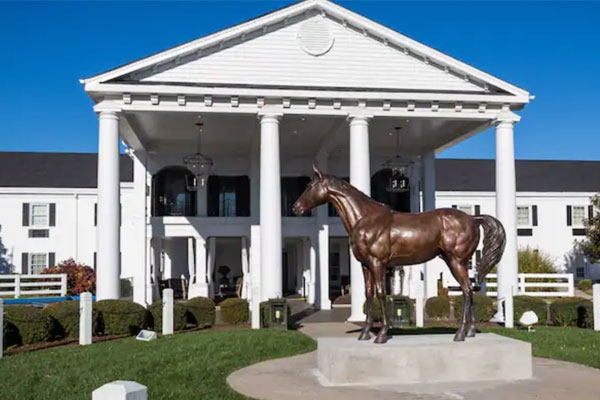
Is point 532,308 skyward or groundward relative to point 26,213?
groundward

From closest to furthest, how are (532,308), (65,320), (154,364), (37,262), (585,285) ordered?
(154,364)
(65,320)
(532,308)
(37,262)
(585,285)

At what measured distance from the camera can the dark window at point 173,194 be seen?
28.8 meters

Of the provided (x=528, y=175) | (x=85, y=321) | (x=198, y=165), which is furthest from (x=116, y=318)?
(x=528, y=175)

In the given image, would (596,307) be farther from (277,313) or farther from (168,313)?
(168,313)

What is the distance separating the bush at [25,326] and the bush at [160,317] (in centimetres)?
294

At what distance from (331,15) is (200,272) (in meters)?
12.6

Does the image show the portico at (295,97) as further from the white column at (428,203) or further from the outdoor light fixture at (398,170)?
the white column at (428,203)

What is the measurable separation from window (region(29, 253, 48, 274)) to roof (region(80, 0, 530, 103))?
21.6 meters

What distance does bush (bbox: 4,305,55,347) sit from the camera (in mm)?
16094

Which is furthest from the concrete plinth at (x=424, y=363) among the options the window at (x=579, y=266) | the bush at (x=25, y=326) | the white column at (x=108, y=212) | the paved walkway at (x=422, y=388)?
the window at (x=579, y=266)

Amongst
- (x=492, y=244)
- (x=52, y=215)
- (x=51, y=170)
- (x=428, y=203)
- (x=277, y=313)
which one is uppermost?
(x=51, y=170)

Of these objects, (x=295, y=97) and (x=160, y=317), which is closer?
(x=160, y=317)

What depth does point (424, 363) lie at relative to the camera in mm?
9867

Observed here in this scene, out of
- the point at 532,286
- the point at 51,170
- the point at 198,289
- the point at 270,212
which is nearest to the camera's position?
the point at 270,212
